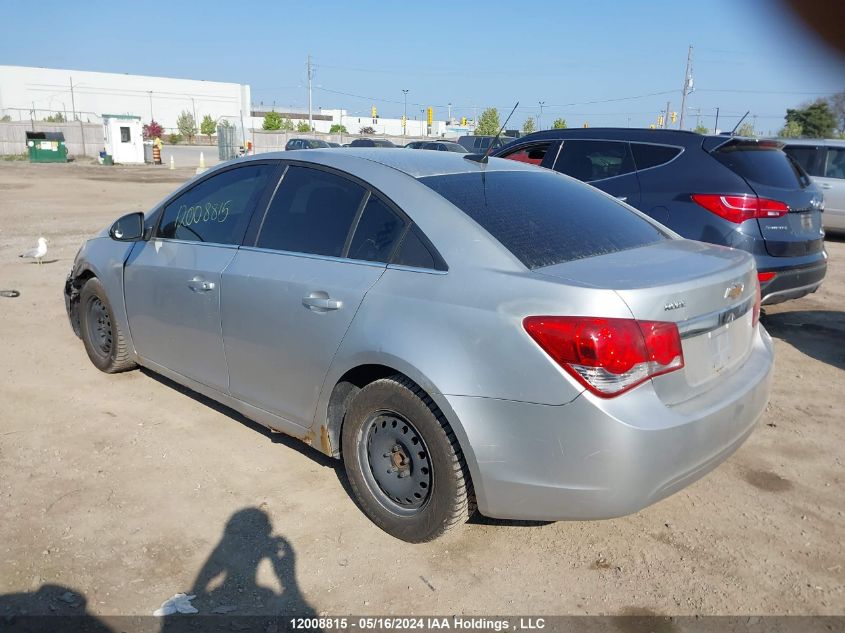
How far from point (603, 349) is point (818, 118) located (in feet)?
4.39

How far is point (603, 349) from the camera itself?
2514 mm

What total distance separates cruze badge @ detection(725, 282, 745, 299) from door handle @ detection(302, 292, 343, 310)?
165 centimetres

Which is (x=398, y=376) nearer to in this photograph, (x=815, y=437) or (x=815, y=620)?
(x=815, y=620)

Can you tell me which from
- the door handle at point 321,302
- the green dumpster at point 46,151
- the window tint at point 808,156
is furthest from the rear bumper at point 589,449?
the green dumpster at point 46,151

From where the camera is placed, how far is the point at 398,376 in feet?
9.96

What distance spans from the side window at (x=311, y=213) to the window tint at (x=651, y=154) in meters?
3.69

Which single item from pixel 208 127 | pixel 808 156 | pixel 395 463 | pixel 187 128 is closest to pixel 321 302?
pixel 395 463

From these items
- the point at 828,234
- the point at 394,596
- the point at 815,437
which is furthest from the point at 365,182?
the point at 828,234

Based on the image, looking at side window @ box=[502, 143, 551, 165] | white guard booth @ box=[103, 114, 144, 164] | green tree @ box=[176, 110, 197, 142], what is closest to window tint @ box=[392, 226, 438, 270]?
side window @ box=[502, 143, 551, 165]

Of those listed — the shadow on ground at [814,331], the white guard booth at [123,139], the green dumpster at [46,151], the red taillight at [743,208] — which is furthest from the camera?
the white guard booth at [123,139]

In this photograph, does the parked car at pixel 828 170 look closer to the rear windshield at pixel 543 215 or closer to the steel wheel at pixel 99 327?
the rear windshield at pixel 543 215

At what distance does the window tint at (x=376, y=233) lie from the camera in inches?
126

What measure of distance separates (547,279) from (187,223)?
2.51 m

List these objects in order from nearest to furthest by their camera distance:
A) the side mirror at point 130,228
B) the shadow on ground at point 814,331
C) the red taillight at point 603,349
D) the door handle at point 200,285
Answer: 1. the red taillight at point 603,349
2. the door handle at point 200,285
3. the side mirror at point 130,228
4. the shadow on ground at point 814,331
